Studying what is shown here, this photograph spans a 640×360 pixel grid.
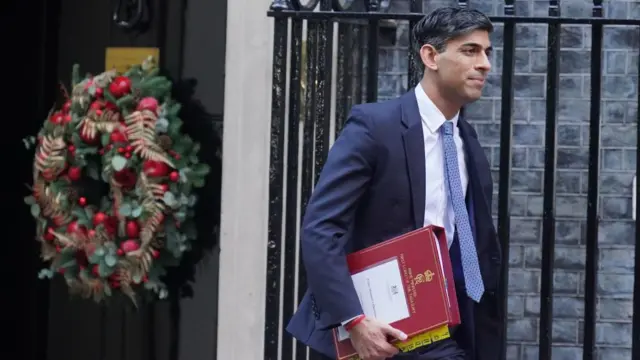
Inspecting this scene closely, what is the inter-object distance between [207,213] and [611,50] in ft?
6.55

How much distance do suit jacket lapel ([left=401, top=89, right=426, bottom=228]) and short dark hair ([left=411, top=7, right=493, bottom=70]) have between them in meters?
0.22

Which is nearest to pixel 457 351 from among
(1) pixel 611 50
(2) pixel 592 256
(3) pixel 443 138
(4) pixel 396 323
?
(4) pixel 396 323

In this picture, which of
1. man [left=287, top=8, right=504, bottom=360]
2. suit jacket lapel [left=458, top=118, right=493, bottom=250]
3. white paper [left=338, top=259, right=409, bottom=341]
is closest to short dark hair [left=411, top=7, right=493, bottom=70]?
man [left=287, top=8, right=504, bottom=360]

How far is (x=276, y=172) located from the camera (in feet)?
14.8

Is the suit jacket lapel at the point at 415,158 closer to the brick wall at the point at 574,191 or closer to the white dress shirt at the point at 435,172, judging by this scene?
the white dress shirt at the point at 435,172

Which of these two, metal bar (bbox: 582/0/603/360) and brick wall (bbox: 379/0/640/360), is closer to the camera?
metal bar (bbox: 582/0/603/360)

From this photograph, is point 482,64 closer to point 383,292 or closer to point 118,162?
point 383,292

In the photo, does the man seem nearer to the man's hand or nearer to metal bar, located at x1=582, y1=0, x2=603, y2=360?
the man's hand

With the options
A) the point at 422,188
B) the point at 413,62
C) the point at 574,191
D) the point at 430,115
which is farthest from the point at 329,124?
the point at 574,191

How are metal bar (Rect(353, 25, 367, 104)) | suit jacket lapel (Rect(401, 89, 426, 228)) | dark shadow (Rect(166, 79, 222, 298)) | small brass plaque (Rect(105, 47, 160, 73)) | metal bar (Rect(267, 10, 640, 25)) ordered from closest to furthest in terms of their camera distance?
suit jacket lapel (Rect(401, 89, 426, 228)), metal bar (Rect(267, 10, 640, 25)), metal bar (Rect(353, 25, 367, 104)), dark shadow (Rect(166, 79, 222, 298)), small brass plaque (Rect(105, 47, 160, 73))

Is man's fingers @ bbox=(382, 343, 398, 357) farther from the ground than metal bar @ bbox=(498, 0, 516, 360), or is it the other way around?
metal bar @ bbox=(498, 0, 516, 360)

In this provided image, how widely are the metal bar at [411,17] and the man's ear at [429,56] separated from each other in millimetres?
669

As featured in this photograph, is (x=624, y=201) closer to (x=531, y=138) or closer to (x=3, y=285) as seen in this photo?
(x=531, y=138)

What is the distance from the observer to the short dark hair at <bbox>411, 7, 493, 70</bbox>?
11.9ft
